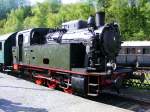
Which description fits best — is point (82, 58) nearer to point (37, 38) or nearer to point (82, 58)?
point (82, 58)

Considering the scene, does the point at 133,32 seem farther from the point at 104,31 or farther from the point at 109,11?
the point at 104,31

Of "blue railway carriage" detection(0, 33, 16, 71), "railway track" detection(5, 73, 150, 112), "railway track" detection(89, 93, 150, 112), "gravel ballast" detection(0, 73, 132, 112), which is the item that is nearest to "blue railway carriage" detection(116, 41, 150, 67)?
"blue railway carriage" detection(0, 33, 16, 71)

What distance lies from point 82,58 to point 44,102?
8.24ft

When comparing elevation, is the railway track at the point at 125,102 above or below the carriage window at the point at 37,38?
below

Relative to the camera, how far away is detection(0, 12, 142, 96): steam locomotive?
36.0 feet

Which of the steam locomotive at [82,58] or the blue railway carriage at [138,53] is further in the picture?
the blue railway carriage at [138,53]

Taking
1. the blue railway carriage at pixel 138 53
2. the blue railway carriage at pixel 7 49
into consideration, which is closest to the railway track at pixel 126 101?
the blue railway carriage at pixel 7 49

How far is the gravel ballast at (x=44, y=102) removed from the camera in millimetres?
9688

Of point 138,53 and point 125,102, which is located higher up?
point 138,53

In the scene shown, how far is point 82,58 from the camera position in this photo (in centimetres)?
1207

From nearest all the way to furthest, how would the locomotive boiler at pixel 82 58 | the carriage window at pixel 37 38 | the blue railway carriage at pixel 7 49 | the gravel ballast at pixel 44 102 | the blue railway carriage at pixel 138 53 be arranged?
the gravel ballast at pixel 44 102 → the locomotive boiler at pixel 82 58 → the carriage window at pixel 37 38 → the blue railway carriage at pixel 7 49 → the blue railway carriage at pixel 138 53

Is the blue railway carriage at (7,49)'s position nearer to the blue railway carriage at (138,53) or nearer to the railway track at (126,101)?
the blue railway carriage at (138,53)

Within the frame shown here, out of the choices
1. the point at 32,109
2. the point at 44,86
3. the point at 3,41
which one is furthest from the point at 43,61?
the point at 3,41

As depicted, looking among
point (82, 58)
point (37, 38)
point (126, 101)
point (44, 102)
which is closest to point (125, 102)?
point (126, 101)
